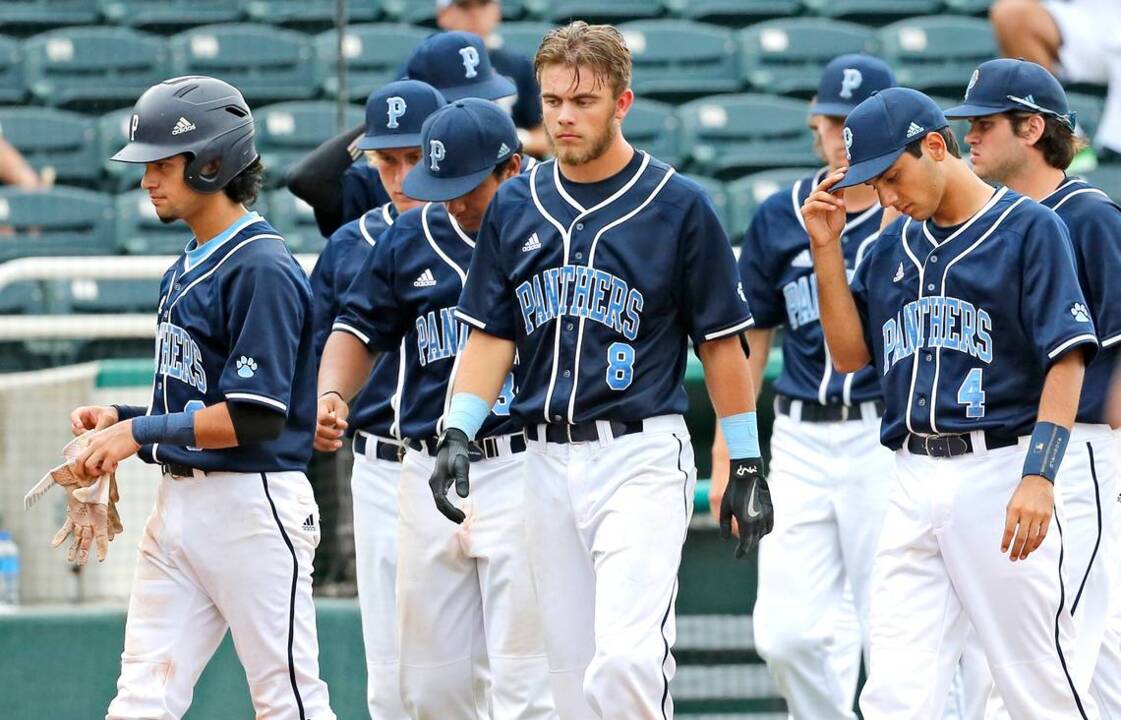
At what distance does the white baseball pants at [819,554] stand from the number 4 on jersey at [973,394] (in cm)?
119

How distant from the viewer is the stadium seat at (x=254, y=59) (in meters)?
9.13

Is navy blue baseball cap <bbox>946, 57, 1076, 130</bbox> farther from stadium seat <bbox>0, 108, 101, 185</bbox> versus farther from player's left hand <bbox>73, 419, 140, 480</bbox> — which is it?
stadium seat <bbox>0, 108, 101, 185</bbox>

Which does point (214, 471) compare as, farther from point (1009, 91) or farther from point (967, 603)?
point (1009, 91)

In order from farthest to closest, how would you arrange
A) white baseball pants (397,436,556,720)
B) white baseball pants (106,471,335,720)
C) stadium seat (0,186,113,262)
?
stadium seat (0,186,113,262), white baseball pants (397,436,556,720), white baseball pants (106,471,335,720)

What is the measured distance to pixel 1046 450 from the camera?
149 inches

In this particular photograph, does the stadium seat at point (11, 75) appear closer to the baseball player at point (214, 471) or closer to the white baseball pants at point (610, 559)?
the baseball player at point (214, 471)

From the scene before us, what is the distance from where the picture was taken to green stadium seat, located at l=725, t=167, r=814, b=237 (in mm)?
8172

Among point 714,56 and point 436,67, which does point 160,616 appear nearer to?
point 436,67

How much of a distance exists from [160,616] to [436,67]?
2.28 meters

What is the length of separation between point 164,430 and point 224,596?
16.7 inches

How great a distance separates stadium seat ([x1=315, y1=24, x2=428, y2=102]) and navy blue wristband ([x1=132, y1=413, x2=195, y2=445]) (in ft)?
18.1

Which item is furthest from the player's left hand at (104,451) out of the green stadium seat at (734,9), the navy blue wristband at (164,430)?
the green stadium seat at (734,9)

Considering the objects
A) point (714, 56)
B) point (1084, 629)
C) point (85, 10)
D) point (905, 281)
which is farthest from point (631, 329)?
point (85, 10)

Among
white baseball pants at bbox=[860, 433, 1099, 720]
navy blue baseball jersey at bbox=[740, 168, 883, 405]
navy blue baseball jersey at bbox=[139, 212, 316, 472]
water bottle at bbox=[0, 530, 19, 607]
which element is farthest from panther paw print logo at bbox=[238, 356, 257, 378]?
water bottle at bbox=[0, 530, 19, 607]
